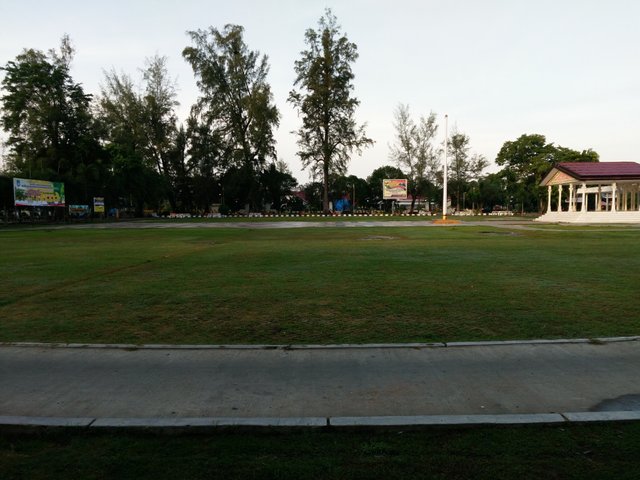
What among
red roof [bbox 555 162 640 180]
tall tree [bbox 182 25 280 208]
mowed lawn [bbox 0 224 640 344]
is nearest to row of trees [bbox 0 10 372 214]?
tall tree [bbox 182 25 280 208]

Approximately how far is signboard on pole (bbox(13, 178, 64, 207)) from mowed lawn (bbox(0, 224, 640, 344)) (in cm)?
3205

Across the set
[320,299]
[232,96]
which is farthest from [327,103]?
[320,299]

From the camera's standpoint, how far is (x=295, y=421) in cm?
354

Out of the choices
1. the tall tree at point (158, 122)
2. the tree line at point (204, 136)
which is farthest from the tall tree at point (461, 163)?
the tall tree at point (158, 122)

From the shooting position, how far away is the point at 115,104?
6588cm

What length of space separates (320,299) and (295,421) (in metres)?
4.58

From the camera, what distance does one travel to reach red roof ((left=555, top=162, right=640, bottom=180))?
42938 millimetres

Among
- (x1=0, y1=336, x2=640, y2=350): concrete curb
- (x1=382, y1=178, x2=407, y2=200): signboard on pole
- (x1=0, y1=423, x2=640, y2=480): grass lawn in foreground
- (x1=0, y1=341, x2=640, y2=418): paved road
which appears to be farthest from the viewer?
(x1=382, y1=178, x2=407, y2=200): signboard on pole

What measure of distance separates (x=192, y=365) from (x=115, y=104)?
7090cm

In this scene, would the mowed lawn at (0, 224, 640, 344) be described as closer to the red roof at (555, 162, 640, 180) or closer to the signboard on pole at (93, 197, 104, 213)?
the red roof at (555, 162, 640, 180)

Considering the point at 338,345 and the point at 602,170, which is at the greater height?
the point at 602,170

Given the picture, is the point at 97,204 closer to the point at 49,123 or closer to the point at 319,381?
the point at 49,123

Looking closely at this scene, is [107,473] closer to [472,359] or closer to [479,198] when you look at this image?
[472,359]

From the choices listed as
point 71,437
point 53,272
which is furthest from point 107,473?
point 53,272
